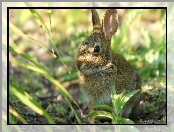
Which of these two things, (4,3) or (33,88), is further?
(33,88)

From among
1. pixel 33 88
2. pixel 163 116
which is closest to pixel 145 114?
pixel 163 116

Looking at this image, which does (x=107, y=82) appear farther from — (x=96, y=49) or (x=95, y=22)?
(x=95, y=22)

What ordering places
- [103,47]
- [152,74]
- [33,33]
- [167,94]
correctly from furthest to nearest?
[33,33], [152,74], [167,94], [103,47]

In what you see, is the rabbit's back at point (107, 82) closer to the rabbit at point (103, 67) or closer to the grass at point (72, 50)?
the rabbit at point (103, 67)

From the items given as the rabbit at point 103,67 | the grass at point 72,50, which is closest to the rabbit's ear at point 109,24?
the rabbit at point 103,67

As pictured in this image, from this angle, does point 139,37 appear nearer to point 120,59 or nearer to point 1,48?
point 120,59

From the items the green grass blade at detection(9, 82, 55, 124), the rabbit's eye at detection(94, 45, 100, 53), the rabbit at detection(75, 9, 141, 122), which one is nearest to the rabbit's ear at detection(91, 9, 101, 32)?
the rabbit at detection(75, 9, 141, 122)

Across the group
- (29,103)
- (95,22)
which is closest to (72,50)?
(95,22)

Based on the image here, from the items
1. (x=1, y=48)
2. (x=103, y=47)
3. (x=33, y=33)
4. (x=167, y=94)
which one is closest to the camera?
(x=1, y=48)

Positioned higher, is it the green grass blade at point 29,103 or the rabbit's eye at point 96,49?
the rabbit's eye at point 96,49
